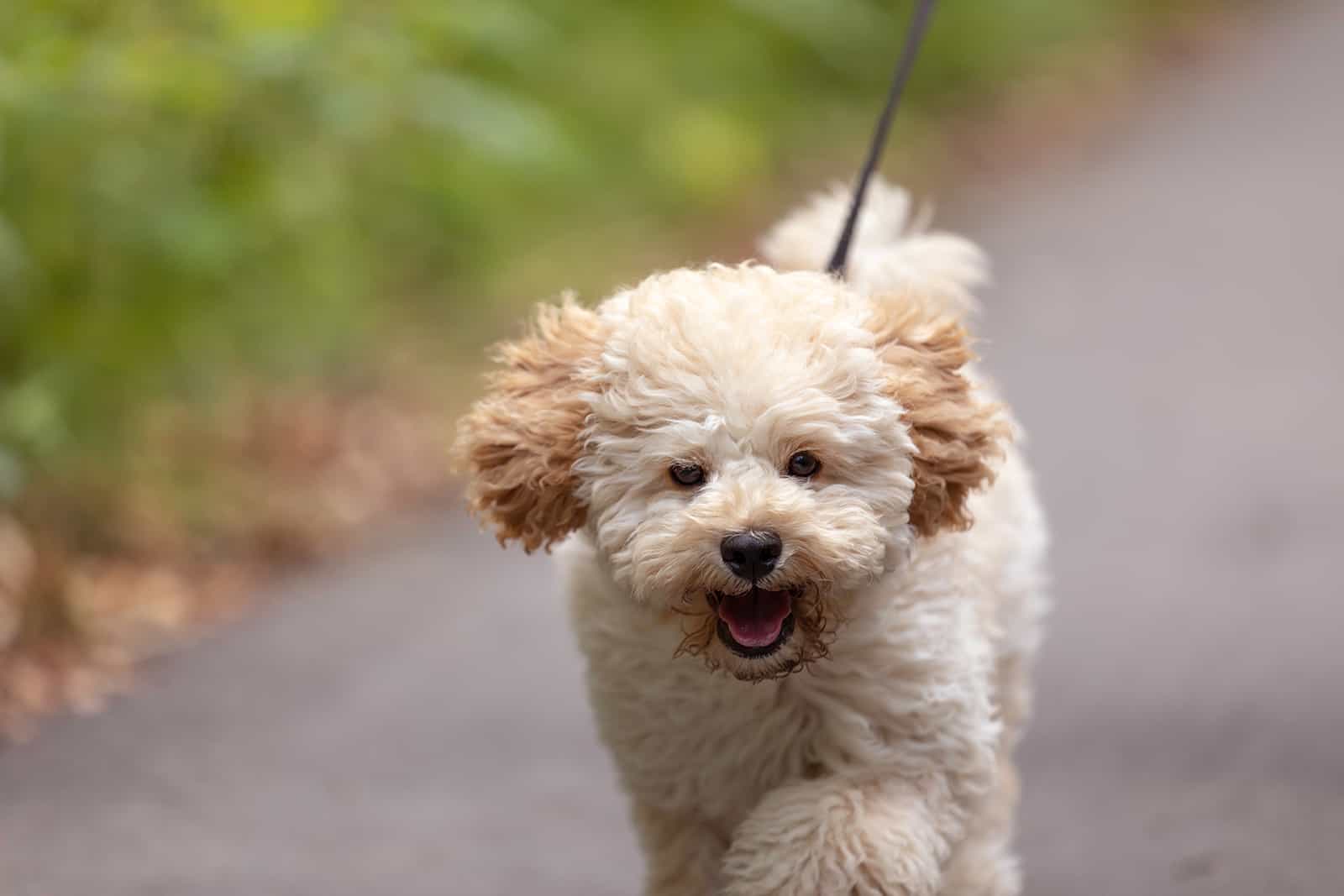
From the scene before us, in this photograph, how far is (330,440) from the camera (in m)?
8.72

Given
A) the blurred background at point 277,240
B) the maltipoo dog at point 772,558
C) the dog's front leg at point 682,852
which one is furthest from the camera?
the blurred background at point 277,240

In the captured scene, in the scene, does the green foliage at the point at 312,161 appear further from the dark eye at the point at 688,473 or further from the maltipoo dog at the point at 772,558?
the dark eye at the point at 688,473

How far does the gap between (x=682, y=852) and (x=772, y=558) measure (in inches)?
37.5

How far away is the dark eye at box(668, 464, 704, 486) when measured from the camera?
3551 millimetres

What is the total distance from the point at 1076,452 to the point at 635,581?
208 inches

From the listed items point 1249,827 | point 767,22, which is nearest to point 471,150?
point 767,22

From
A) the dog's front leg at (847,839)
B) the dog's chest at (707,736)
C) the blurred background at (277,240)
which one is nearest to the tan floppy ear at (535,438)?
the dog's chest at (707,736)

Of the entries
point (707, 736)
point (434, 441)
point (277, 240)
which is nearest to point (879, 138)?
point (707, 736)

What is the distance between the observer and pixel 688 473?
11.7ft

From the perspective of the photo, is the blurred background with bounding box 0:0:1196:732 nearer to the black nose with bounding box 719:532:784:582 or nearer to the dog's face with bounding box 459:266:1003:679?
the dog's face with bounding box 459:266:1003:679

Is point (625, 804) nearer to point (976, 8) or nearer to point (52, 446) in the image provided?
point (52, 446)

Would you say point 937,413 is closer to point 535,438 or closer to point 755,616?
point 755,616

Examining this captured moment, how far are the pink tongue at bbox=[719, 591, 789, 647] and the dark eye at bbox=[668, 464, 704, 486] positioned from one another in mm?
240

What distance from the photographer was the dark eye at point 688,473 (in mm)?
3551
